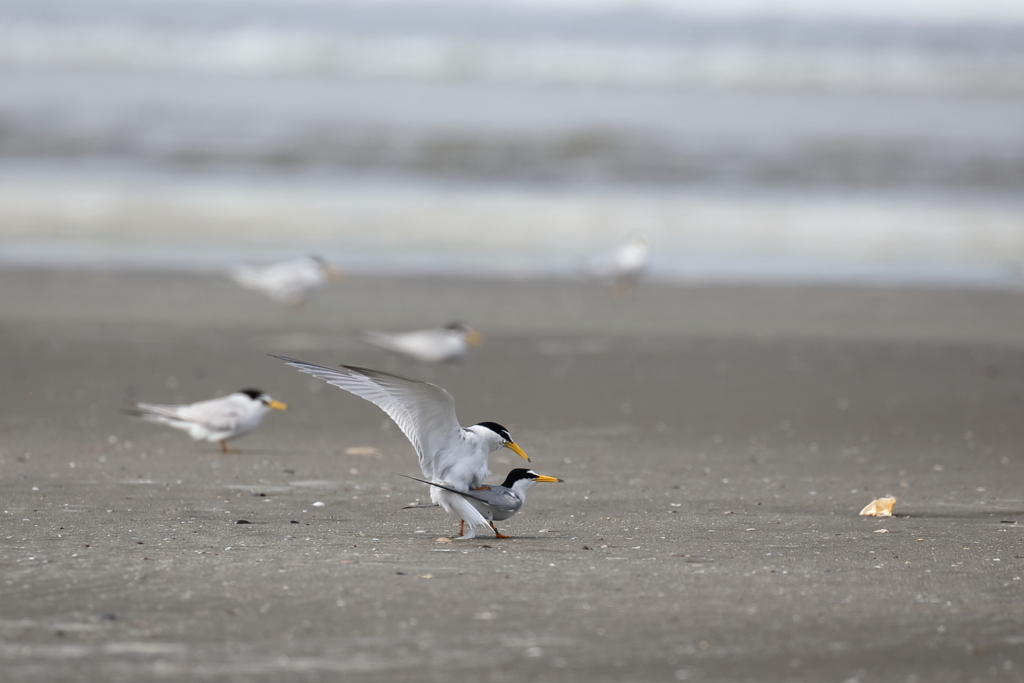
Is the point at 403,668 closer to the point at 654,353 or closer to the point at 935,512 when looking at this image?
the point at 935,512

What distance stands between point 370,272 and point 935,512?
902 centimetres

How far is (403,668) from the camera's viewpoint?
146 inches

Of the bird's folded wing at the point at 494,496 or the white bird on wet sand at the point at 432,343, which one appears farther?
the white bird on wet sand at the point at 432,343

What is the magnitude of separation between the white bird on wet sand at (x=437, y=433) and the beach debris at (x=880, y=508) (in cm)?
166

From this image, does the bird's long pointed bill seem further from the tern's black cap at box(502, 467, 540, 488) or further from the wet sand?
the wet sand

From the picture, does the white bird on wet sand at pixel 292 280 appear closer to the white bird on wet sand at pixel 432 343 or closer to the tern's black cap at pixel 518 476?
the white bird on wet sand at pixel 432 343

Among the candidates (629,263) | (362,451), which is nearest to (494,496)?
(362,451)

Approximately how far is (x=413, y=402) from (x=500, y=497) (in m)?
0.52

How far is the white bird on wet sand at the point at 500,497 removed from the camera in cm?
518

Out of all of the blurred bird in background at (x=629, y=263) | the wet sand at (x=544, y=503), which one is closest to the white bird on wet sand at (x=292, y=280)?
the wet sand at (x=544, y=503)

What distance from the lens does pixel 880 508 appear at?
5.85 m

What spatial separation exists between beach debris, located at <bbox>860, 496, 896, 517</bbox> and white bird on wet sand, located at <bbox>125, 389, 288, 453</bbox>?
3355mm

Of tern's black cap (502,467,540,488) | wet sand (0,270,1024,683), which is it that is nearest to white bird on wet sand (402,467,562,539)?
tern's black cap (502,467,540,488)

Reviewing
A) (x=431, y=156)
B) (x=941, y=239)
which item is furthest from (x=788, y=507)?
(x=431, y=156)
